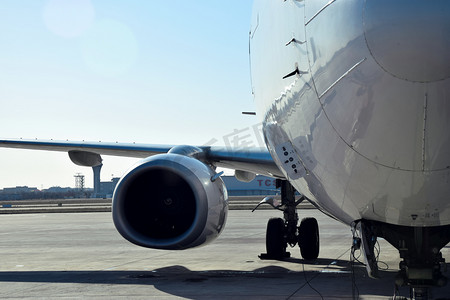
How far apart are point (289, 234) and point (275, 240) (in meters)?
0.35

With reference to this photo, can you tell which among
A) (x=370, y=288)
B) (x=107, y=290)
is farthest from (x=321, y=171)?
(x=107, y=290)

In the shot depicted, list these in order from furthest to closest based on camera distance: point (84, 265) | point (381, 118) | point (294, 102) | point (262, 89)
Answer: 1. point (84, 265)
2. point (262, 89)
3. point (294, 102)
4. point (381, 118)

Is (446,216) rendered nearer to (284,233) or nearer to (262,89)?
(262,89)

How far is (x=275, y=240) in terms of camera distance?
986 centimetres

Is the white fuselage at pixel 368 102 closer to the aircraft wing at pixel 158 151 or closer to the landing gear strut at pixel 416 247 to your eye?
the landing gear strut at pixel 416 247

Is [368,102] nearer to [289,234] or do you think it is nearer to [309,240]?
[309,240]

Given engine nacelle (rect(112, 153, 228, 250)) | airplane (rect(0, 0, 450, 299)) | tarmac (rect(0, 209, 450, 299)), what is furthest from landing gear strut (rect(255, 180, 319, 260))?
airplane (rect(0, 0, 450, 299))

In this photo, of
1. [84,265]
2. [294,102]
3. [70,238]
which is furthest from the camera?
[70,238]

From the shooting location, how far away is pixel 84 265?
9.60 metres

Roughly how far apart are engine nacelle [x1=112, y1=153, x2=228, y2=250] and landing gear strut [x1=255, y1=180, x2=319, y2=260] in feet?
8.29

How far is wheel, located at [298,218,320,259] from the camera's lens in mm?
9734

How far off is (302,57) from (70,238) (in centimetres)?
1305

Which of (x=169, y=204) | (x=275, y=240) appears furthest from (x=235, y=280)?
(x=275, y=240)

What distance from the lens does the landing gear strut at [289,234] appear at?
9773 millimetres
